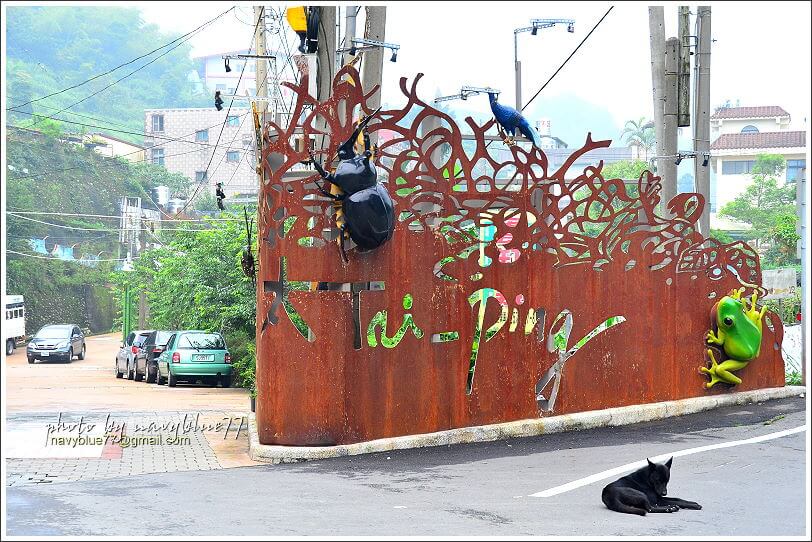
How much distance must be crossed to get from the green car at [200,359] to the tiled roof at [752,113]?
6350 cm

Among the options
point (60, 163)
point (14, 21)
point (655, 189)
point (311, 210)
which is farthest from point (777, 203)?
point (14, 21)

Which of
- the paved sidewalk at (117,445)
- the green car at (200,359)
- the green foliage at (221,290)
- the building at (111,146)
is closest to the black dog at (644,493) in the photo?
the paved sidewalk at (117,445)

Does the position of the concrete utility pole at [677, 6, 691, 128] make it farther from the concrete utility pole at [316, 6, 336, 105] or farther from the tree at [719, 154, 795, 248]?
the tree at [719, 154, 795, 248]

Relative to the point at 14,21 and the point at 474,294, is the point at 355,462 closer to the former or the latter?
the point at 474,294

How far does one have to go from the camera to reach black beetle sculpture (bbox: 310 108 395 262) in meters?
10.7

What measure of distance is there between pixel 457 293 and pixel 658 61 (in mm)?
6994

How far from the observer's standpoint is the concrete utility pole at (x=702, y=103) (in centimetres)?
1692

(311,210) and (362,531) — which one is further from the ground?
(311,210)

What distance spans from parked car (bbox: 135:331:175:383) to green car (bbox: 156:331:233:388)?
231 centimetres

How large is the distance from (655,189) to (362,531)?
7.88 m

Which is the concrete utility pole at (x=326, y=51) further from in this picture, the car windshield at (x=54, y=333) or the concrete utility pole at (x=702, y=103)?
the car windshield at (x=54, y=333)

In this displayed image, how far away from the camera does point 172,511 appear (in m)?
8.33

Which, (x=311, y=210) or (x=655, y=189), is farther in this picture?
(x=655, y=189)

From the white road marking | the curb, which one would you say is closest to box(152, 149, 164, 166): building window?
the curb
